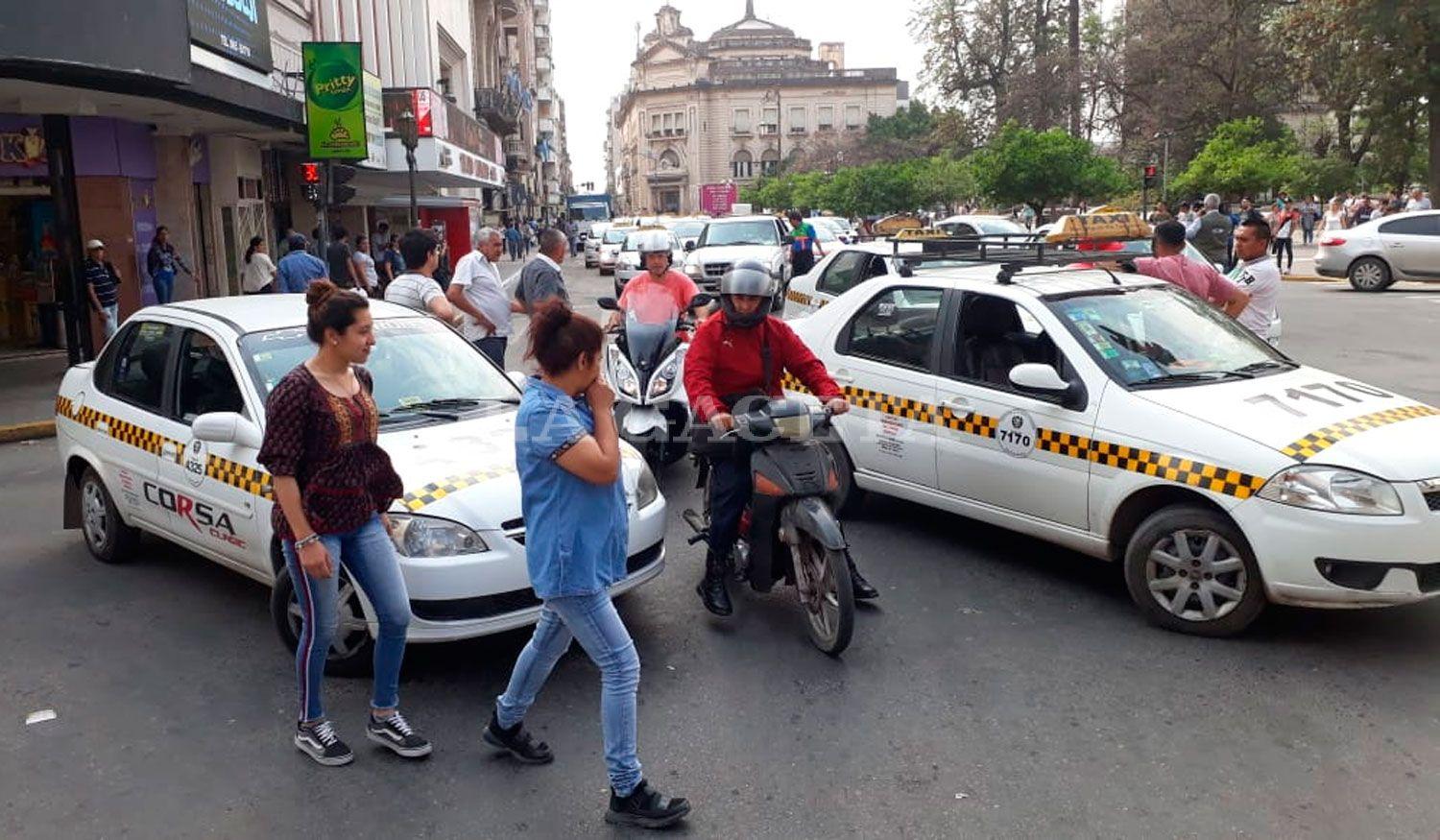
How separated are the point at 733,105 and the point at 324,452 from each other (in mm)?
135286

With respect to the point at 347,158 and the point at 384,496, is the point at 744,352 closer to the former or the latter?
the point at 384,496

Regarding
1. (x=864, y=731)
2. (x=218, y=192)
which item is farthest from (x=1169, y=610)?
(x=218, y=192)

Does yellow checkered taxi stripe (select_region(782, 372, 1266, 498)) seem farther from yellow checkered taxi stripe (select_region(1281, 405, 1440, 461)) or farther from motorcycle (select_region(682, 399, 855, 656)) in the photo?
motorcycle (select_region(682, 399, 855, 656))

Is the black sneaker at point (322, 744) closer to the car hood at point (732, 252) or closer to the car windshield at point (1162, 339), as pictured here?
the car windshield at point (1162, 339)

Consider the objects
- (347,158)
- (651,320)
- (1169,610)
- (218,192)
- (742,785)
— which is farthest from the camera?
(218,192)

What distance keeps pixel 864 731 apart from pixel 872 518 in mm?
3121

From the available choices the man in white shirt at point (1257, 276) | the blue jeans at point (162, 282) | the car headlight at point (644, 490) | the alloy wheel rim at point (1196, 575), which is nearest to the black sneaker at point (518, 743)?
the car headlight at point (644, 490)

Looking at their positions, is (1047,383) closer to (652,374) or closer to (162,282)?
(652,374)

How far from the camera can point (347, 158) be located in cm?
1967

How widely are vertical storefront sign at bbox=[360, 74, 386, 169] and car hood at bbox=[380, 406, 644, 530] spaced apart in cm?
1741

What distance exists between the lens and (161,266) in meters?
17.9

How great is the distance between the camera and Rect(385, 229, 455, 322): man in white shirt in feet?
28.0

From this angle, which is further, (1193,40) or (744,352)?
(1193,40)

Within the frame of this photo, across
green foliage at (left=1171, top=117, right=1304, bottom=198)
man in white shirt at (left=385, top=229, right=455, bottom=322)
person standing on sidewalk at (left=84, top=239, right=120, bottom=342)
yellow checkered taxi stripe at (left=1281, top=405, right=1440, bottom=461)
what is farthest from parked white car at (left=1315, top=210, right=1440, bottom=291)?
person standing on sidewalk at (left=84, top=239, right=120, bottom=342)
